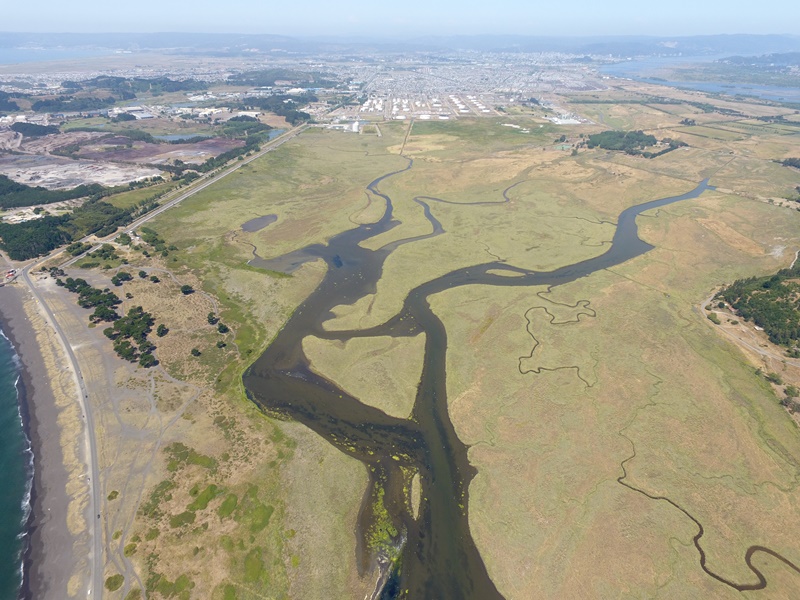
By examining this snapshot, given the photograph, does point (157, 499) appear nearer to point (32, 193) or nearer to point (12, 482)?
point (12, 482)

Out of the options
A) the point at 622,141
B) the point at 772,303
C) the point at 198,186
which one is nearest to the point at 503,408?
the point at 772,303

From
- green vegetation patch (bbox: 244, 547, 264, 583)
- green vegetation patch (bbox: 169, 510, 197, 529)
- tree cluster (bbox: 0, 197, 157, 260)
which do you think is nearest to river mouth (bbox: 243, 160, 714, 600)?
green vegetation patch (bbox: 244, 547, 264, 583)

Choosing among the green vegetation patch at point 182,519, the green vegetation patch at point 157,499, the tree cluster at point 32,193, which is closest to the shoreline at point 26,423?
the green vegetation patch at point 157,499

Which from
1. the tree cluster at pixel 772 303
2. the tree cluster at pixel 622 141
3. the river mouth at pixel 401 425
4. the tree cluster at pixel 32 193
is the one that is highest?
the tree cluster at pixel 622 141

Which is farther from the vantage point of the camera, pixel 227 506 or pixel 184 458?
pixel 184 458

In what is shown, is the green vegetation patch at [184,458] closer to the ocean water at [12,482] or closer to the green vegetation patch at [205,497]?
the green vegetation patch at [205,497]

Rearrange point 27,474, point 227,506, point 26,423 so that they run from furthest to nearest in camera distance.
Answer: point 26,423 < point 27,474 < point 227,506
